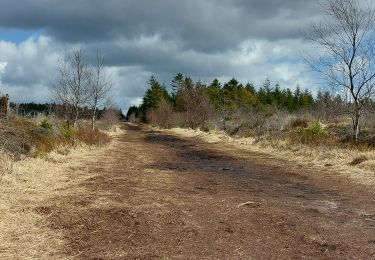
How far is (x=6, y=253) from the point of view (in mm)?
6039

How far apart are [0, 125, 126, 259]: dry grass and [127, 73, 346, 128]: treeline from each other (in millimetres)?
13943

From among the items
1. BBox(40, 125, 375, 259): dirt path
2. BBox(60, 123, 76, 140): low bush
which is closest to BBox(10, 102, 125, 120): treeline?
BBox(60, 123, 76, 140): low bush

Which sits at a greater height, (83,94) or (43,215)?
(83,94)

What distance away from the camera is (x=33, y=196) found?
971cm

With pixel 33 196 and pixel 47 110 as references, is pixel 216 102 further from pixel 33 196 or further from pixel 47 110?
pixel 33 196

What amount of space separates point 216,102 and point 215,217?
6334 centimetres

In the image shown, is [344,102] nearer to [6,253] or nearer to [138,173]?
[138,173]

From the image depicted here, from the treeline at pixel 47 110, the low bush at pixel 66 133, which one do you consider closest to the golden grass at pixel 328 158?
the low bush at pixel 66 133

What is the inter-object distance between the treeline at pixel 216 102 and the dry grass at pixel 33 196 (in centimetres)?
1394

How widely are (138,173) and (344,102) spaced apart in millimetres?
12877

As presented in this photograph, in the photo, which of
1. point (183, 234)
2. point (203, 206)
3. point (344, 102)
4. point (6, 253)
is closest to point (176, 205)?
point (203, 206)

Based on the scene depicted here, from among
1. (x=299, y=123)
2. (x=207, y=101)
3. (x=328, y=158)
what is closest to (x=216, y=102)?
(x=207, y=101)

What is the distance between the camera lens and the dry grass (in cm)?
632

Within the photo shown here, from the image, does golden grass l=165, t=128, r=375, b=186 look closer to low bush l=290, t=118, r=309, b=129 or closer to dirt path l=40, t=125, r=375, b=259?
dirt path l=40, t=125, r=375, b=259
